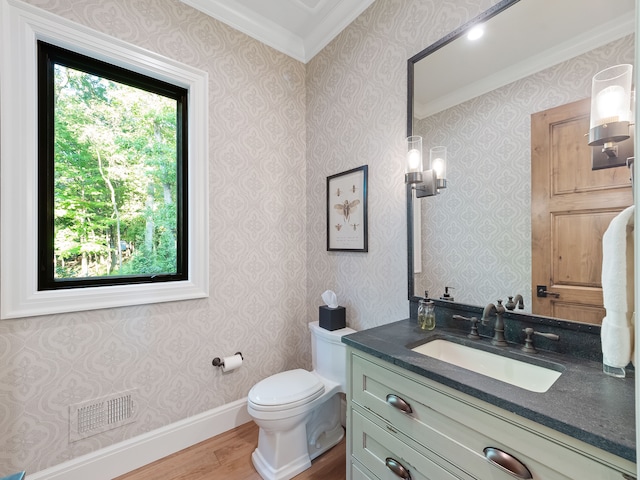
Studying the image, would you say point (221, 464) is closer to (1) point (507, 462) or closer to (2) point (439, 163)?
(1) point (507, 462)

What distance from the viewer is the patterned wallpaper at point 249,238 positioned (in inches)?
53.3

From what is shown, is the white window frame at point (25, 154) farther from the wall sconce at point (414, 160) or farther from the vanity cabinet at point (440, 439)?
the wall sconce at point (414, 160)

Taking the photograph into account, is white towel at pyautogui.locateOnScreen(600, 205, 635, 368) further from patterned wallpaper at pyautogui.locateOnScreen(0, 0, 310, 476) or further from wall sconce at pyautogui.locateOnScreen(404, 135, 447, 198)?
patterned wallpaper at pyautogui.locateOnScreen(0, 0, 310, 476)

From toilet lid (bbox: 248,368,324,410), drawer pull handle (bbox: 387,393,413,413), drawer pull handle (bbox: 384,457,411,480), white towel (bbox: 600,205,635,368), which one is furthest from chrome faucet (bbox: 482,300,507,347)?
toilet lid (bbox: 248,368,324,410)

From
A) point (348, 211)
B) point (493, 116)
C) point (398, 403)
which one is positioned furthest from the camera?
point (348, 211)

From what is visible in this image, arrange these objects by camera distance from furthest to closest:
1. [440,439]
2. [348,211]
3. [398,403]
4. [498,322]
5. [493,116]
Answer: [348,211] < [493,116] < [498,322] < [398,403] < [440,439]

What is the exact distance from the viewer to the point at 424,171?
1.45m

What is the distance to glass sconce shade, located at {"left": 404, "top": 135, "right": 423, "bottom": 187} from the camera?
144cm

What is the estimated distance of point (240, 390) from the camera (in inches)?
75.3

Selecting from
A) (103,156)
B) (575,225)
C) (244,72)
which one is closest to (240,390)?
(103,156)

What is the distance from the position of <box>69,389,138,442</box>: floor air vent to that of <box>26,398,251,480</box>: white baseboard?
11cm

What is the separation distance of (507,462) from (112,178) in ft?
6.86

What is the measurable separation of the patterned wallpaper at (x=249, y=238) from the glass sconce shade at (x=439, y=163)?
0.62ft

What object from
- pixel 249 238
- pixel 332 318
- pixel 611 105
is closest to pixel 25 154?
pixel 249 238
